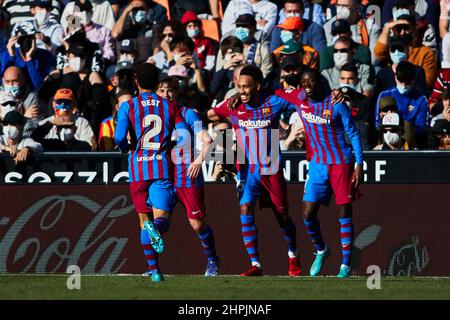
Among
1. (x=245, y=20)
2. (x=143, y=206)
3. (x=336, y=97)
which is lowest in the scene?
(x=143, y=206)

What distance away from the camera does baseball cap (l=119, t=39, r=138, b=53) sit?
17828mm

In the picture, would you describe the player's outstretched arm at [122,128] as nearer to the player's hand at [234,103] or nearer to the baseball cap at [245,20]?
the player's hand at [234,103]

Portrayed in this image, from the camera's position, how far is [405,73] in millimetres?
15859

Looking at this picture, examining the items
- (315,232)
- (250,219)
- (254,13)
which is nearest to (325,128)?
(315,232)

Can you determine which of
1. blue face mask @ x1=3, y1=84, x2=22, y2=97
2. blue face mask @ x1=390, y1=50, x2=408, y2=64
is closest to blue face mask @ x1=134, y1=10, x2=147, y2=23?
blue face mask @ x1=3, y1=84, x2=22, y2=97

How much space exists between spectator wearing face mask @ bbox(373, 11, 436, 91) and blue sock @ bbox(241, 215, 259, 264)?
391cm

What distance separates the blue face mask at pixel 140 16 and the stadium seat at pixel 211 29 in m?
0.88

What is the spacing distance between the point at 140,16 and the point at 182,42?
190 cm

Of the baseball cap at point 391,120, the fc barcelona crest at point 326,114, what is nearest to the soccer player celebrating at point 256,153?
the fc barcelona crest at point 326,114

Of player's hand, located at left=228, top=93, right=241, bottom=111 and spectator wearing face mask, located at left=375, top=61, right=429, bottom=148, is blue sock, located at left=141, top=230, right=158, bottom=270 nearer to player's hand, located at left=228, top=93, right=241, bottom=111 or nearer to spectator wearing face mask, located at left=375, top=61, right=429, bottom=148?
player's hand, located at left=228, top=93, right=241, bottom=111

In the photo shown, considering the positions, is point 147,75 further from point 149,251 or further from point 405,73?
point 405,73

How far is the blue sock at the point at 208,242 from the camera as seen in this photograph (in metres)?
13.8

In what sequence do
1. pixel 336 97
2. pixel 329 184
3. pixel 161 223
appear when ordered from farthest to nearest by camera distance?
1. pixel 329 184
2. pixel 336 97
3. pixel 161 223
